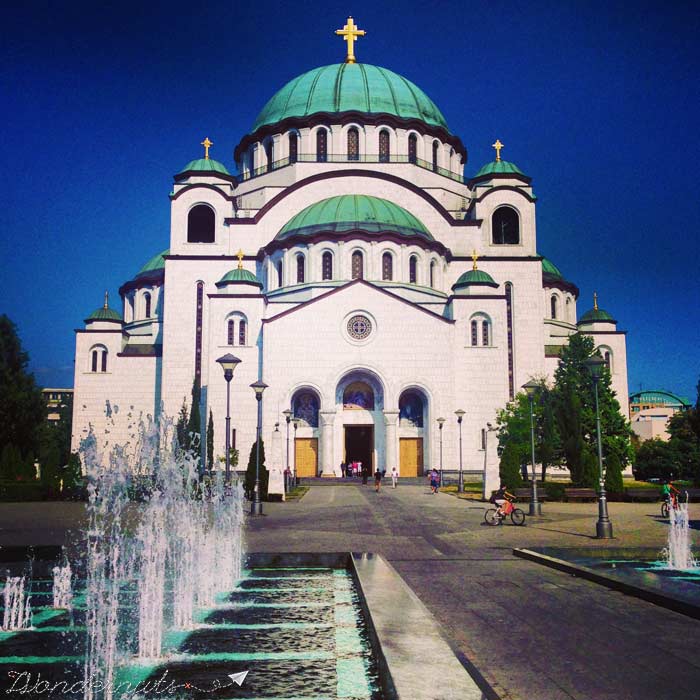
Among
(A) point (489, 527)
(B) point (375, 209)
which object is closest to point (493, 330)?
(B) point (375, 209)

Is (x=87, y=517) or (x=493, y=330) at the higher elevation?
(x=493, y=330)

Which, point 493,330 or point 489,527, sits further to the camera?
point 493,330

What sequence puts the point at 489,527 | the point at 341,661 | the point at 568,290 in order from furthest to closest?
the point at 568,290 → the point at 489,527 → the point at 341,661

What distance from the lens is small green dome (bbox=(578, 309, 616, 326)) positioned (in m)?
47.9

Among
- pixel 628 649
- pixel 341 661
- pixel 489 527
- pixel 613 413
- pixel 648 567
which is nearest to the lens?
pixel 341 661

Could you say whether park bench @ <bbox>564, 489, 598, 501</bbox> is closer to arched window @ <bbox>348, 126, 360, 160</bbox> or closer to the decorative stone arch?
the decorative stone arch

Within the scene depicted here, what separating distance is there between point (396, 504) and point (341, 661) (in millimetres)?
19086

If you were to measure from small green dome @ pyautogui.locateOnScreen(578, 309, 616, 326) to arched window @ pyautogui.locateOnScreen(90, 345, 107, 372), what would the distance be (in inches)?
1175

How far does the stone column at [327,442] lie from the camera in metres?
39.2

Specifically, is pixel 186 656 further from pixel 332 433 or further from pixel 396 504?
pixel 332 433

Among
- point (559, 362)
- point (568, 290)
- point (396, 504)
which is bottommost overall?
point (396, 504)

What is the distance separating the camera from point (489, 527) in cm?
1700

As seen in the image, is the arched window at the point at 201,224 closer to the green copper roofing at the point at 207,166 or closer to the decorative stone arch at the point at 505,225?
the green copper roofing at the point at 207,166

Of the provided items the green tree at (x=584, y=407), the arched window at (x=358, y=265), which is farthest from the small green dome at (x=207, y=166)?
the green tree at (x=584, y=407)
